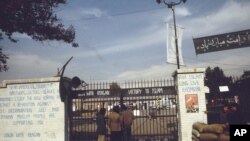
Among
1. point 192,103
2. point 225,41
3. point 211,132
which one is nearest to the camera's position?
point 211,132

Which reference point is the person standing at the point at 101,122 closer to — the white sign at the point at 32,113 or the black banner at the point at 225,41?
the white sign at the point at 32,113

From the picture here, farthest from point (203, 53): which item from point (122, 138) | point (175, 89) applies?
point (122, 138)

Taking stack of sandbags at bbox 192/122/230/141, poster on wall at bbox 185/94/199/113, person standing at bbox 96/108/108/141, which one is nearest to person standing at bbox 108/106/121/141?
person standing at bbox 96/108/108/141

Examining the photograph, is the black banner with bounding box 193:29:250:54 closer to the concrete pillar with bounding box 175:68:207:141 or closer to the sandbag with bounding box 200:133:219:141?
the concrete pillar with bounding box 175:68:207:141

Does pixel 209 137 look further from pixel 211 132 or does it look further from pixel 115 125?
pixel 115 125

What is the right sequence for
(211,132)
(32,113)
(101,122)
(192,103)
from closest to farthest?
(211,132) → (192,103) → (101,122) → (32,113)

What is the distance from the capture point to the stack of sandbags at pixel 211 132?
10992mm

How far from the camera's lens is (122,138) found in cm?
1344

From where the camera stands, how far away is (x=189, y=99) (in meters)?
12.7

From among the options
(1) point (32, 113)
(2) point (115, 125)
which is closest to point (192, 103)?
(2) point (115, 125)

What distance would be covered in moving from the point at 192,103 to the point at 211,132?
5.48 feet

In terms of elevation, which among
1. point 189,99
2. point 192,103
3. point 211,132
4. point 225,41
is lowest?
point 211,132

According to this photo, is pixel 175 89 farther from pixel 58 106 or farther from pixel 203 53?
pixel 203 53

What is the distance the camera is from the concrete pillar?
12.5 meters
